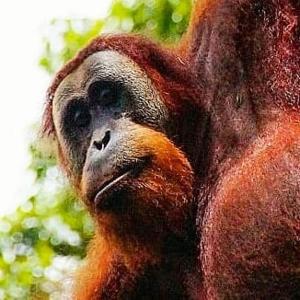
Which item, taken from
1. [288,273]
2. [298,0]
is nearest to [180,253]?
[288,273]

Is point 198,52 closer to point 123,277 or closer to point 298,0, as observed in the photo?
point 298,0

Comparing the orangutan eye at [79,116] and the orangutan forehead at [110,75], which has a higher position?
the orangutan forehead at [110,75]

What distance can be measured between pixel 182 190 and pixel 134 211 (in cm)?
22

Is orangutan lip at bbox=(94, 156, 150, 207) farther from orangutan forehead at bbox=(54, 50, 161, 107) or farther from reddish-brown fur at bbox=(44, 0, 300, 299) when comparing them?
orangutan forehead at bbox=(54, 50, 161, 107)

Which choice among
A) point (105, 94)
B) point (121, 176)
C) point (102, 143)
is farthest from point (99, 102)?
point (121, 176)

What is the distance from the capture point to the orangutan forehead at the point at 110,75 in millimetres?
4051

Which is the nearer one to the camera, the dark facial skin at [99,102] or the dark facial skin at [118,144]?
the dark facial skin at [118,144]

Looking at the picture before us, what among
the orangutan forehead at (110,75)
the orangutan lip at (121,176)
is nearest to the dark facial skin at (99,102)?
the orangutan forehead at (110,75)

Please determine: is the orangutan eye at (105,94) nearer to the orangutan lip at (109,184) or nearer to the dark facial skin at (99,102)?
the dark facial skin at (99,102)

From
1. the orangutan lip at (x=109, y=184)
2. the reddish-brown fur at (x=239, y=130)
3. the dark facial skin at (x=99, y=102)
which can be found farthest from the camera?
the dark facial skin at (x=99, y=102)

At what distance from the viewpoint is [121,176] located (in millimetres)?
3664

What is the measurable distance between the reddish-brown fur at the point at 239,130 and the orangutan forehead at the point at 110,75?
1.8 inches

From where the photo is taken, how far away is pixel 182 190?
3.80 m

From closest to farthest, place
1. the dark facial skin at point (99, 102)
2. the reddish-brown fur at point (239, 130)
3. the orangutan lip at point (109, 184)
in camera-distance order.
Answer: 1. the reddish-brown fur at point (239, 130)
2. the orangutan lip at point (109, 184)
3. the dark facial skin at point (99, 102)
